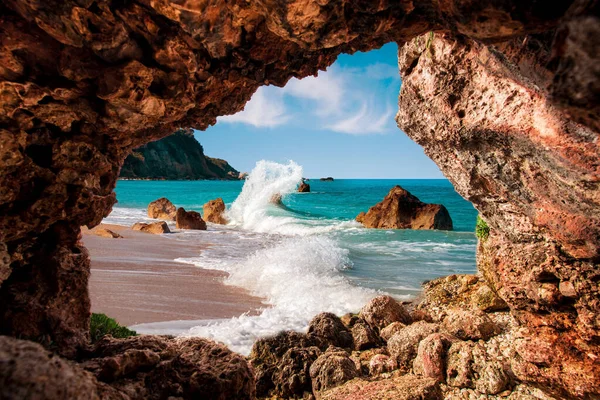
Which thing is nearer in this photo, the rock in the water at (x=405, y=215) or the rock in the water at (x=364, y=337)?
the rock in the water at (x=364, y=337)

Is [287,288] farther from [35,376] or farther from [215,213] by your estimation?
[215,213]

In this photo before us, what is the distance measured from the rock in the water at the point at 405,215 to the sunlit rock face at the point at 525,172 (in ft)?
65.5

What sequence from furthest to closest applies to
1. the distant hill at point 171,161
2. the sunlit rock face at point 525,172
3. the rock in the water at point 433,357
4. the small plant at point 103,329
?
the distant hill at point 171,161
the rock in the water at point 433,357
the small plant at point 103,329
the sunlit rock face at point 525,172

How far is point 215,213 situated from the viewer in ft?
88.2

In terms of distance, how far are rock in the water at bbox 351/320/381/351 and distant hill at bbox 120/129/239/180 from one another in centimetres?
10940

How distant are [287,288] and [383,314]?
3.36 meters

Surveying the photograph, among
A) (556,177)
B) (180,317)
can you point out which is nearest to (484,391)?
(556,177)

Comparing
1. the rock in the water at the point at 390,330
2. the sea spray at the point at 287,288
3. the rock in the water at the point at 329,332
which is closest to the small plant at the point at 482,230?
the rock in the water at the point at 390,330

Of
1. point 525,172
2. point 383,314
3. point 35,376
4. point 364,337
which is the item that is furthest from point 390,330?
point 35,376

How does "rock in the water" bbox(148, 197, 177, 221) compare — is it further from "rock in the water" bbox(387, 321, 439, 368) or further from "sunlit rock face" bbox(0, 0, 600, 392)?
"sunlit rock face" bbox(0, 0, 600, 392)

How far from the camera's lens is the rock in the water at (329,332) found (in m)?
6.38

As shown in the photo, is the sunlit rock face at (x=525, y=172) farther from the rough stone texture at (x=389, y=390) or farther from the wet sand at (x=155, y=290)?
the wet sand at (x=155, y=290)

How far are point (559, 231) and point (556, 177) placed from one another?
2.10ft

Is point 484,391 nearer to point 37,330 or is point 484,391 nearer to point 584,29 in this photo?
point 584,29
